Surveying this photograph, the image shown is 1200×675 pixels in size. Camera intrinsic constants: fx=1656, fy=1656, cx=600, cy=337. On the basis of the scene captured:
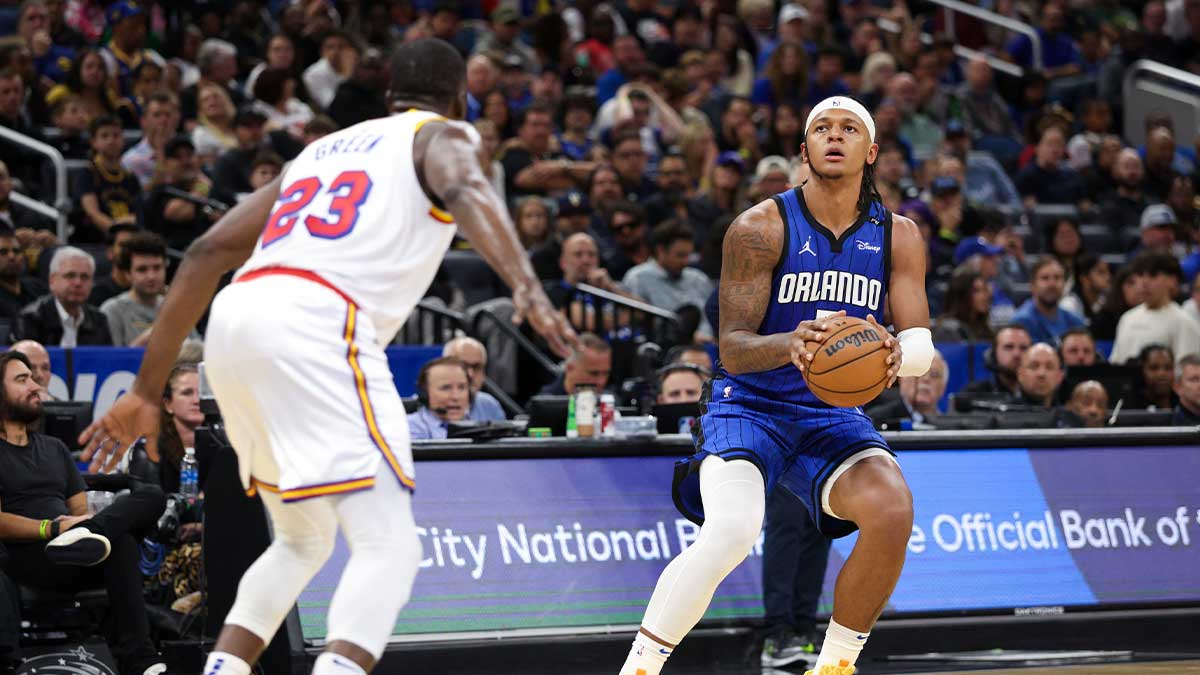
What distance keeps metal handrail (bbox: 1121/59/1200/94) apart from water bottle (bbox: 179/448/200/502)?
13.6 m

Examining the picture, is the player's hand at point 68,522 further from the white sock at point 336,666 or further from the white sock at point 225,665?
the white sock at point 336,666

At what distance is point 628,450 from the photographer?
8.04 metres

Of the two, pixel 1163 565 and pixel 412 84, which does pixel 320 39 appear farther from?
pixel 412 84

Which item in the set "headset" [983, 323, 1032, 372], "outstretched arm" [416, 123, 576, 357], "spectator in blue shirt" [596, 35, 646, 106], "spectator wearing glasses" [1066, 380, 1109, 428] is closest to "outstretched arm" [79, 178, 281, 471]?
"outstretched arm" [416, 123, 576, 357]

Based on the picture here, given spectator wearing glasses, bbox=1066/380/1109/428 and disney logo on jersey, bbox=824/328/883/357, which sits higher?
disney logo on jersey, bbox=824/328/883/357

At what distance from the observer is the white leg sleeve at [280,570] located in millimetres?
4512

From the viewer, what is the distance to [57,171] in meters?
12.1

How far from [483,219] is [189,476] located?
4.56 m

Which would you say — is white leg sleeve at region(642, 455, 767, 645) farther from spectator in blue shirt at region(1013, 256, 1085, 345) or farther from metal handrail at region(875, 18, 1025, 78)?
metal handrail at region(875, 18, 1025, 78)

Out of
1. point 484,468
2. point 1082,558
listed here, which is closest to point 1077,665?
point 1082,558

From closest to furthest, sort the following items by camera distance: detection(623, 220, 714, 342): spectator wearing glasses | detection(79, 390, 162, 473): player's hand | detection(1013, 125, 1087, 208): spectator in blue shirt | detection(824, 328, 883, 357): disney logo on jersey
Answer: detection(79, 390, 162, 473): player's hand, detection(824, 328, 883, 357): disney logo on jersey, detection(623, 220, 714, 342): spectator wearing glasses, detection(1013, 125, 1087, 208): spectator in blue shirt

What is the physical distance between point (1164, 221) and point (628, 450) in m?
8.64

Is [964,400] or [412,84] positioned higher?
[412,84]

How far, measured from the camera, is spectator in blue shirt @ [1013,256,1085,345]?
41.7ft
